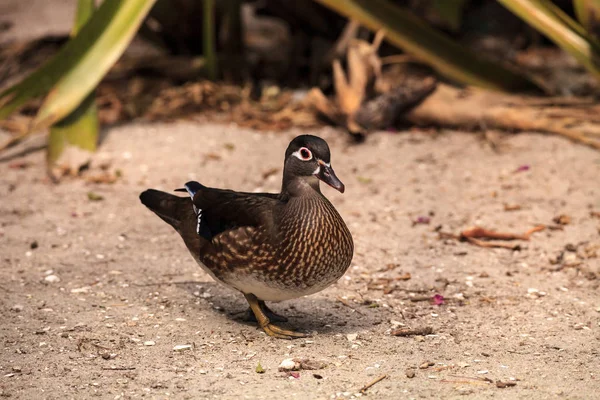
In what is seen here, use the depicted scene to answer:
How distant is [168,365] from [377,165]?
3.45 metres

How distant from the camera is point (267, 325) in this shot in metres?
4.49

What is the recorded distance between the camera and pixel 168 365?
4.09 metres

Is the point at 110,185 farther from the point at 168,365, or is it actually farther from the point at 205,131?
the point at 168,365

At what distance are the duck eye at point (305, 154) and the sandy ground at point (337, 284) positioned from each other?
91 cm

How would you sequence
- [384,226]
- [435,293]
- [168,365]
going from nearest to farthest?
[168,365]
[435,293]
[384,226]

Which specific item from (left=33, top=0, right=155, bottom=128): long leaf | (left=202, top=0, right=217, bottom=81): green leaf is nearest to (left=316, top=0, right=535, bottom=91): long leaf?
(left=202, top=0, right=217, bottom=81): green leaf

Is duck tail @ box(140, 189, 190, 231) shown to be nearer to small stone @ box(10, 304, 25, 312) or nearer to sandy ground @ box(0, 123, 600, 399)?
sandy ground @ box(0, 123, 600, 399)

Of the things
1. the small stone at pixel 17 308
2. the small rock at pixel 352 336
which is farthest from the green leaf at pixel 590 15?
the small stone at pixel 17 308

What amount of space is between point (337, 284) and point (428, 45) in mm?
A: 3157

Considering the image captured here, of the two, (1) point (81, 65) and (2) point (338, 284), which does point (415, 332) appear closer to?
(2) point (338, 284)

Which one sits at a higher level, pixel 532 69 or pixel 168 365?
pixel 532 69

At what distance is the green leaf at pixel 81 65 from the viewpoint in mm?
6930

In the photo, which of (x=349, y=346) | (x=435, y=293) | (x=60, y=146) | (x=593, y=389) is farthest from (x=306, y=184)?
(x=60, y=146)

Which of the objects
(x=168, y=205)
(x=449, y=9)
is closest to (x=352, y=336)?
(x=168, y=205)
